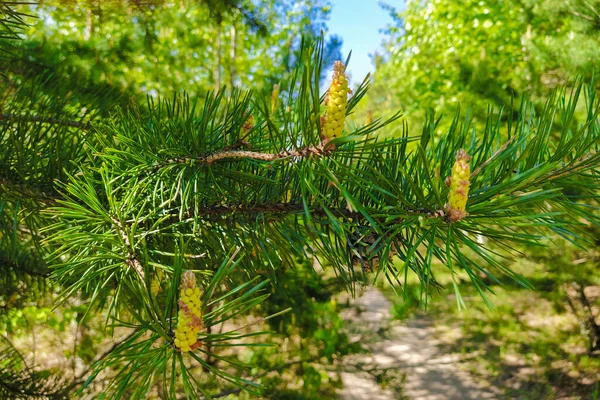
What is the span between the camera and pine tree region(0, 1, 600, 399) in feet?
1.13

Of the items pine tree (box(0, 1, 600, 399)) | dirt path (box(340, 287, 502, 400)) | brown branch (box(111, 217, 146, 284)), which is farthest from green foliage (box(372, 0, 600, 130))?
brown branch (box(111, 217, 146, 284))

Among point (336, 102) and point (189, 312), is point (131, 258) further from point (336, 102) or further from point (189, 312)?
point (336, 102)

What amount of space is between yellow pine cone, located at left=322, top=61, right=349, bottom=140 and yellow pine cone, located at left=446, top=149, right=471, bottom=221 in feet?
0.30

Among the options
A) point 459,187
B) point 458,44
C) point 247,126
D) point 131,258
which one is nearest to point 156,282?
point 131,258

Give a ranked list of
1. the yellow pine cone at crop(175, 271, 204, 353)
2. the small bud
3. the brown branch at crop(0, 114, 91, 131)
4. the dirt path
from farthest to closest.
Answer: the dirt path, the brown branch at crop(0, 114, 91, 131), the small bud, the yellow pine cone at crop(175, 271, 204, 353)

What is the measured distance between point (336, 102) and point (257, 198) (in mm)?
213

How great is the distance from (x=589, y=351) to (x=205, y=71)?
4.67 metres

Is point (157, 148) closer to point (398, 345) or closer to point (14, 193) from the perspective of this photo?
point (14, 193)

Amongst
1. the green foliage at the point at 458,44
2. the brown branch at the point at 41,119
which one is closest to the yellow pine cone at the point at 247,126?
the brown branch at the point at 41,119

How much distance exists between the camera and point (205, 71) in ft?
18.0

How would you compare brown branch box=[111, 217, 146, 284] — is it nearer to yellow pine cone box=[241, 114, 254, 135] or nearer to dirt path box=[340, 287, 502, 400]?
yellow pine cone box=[241, 114, 254, 135]

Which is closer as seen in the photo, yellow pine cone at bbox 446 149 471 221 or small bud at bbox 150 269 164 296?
yellow pine cone at bbox 446 149 471 221

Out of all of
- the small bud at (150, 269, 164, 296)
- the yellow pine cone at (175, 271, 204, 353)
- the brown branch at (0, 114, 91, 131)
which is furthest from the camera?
the brown branch at (0, 114, 91, 131)

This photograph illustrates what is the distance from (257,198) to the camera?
0.52 metres
